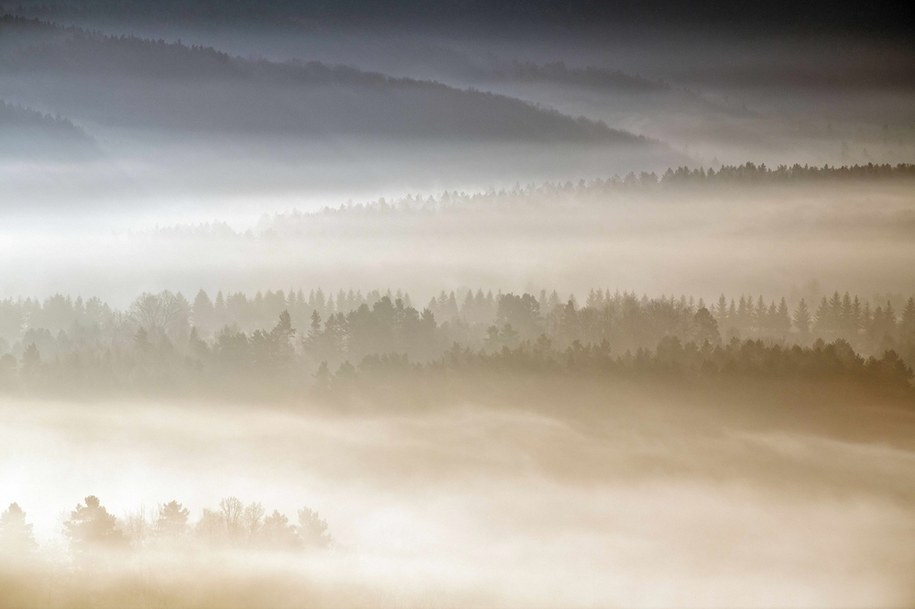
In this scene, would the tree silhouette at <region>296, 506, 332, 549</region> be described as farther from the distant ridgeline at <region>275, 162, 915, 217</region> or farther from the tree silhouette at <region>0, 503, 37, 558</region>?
the distant ridgeline at <region>275, 162, 915, 217</region>

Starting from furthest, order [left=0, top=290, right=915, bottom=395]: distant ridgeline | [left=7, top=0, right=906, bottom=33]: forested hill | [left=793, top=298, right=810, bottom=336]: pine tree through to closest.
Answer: [left=7, top=0, right=906, bottom=33]: forested hill
[left=0, top=290, right=915, bottom=395]: distant ridgeline
[left=793, top=298, right=810, bottom=336]: pine tree

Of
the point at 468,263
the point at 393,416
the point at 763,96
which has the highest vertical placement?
the point at 763,96

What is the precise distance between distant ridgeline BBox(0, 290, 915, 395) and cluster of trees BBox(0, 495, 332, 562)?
7.91 ft

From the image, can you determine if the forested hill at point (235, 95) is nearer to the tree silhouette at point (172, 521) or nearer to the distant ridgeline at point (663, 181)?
the distant ridgeline at point (663, 181)

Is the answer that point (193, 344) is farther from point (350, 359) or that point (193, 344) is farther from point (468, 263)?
point (468, 263)

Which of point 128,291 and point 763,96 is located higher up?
point 763,96

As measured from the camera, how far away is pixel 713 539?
1430cm

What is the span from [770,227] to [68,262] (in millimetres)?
11729

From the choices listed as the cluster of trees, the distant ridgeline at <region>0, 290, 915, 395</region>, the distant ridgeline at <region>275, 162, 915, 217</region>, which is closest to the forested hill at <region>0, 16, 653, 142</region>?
the distant ridgeline at <region>275, 162, 915, 217</region>

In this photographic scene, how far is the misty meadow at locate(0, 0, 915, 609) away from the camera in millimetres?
13477

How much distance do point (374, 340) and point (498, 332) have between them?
1.94 meters

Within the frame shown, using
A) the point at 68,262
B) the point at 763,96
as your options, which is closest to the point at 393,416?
the point at 68,262

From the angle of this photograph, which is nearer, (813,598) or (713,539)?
(813,598)

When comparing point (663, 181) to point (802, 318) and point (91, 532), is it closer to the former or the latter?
point (802, 318)
